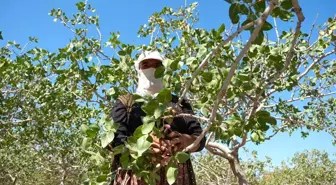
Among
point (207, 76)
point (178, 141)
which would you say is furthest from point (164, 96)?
point (178, 141)

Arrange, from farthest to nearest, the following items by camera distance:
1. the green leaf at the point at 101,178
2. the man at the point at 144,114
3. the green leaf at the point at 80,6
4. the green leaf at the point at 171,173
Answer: the green leaf at the point at 80,6 → the man at the point at 144,114 → the green leaf at the point at 101,178 → the green leaf at the point at 171,173

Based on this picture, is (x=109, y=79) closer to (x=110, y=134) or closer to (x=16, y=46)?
(x=110, y=134)

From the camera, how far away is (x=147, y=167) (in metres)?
1.29

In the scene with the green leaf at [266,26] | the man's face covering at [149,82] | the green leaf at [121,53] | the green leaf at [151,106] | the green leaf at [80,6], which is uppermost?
the green leaf at [80,6]

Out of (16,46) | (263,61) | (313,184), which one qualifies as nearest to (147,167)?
(263,61)

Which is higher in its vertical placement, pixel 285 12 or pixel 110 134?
pixel 285 12

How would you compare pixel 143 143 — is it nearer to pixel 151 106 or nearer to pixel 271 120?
pixel 151 106

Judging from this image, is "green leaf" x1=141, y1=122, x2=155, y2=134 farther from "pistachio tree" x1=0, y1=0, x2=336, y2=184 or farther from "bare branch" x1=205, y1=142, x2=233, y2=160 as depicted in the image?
"bare branch" x1=205, y1=142, x2=233, y2=160

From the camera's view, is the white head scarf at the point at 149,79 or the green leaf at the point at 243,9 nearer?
the green leaf at the point at 243,9

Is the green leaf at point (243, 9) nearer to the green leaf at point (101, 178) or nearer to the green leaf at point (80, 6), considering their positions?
the green leaf at point (101, 178)

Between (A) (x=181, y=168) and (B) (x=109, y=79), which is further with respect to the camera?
(B) (x=109, y=79)

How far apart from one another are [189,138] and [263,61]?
1003mm

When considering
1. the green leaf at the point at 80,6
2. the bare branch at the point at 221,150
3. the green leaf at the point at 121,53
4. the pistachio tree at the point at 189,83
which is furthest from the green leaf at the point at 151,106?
the bare branch at the point at 221,150

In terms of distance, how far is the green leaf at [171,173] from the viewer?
46.5 inches
